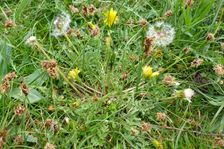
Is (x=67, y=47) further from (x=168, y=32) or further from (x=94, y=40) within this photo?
(x=168, y=32)

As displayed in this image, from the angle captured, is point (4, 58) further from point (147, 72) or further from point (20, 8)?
point (147, 72)

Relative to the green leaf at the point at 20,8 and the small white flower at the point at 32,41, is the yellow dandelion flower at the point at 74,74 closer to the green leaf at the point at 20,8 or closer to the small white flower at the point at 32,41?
the small white flower at the point at 32,41

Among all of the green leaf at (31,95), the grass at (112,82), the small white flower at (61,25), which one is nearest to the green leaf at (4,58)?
the grass at (112,82)

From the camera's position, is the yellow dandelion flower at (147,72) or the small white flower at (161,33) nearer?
the yellow dandelion flower at (147,72)

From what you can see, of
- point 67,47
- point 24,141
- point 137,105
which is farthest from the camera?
point 67,47

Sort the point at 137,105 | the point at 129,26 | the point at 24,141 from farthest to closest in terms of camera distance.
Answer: the point at 129,26, the point at 137,105, the point at 24,141

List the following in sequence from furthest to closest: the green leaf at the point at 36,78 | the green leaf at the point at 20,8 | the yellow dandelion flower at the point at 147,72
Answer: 1. the green leaf at the point at 20,8
2. the green leaf at the point at 36,78
3. the yellow dandelion flower at the point at 147,72

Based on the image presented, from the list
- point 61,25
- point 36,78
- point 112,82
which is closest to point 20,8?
point 61,25

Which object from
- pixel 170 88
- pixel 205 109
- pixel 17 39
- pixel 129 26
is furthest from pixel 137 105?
pixel 17 39
